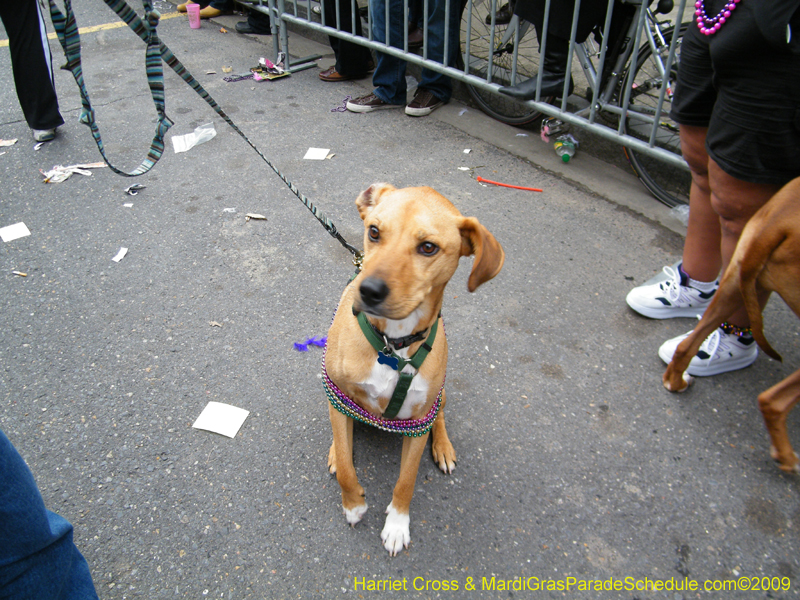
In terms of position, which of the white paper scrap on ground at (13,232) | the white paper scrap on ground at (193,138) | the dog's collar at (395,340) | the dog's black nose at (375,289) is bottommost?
the white paper scrap on ground at (13,232)

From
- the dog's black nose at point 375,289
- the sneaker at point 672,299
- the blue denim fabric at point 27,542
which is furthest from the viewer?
the sneaker at point 672,299

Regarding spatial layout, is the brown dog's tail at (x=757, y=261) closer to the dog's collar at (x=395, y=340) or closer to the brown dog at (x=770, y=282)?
the brown dog at (x=770, y=282)

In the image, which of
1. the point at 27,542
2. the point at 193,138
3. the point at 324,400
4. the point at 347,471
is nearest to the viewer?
the point at 27,542

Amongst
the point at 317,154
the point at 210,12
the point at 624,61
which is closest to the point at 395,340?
the point at 317,154

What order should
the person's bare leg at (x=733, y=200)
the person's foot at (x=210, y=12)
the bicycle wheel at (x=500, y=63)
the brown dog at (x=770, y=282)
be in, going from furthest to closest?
the person's foot at (x=210, y=12) < the bicycle wheel at (x=500, y=63) < the person's bare leg at (x=733, y=200) < the brown dog at (x=770, y=282)

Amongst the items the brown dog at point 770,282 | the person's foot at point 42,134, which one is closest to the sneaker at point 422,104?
the person's foot at point 42,134

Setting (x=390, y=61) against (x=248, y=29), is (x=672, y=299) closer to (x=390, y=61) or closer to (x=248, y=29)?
(x=390, y=61)

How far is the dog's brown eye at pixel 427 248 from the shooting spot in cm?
167

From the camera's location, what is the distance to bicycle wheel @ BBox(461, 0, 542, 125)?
16.1ft

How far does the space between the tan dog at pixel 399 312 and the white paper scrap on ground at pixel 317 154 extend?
8.96ft

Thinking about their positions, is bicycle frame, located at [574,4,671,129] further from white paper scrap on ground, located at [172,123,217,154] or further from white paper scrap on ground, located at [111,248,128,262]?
white paper scrap on ground, located at [111,248,128,262]

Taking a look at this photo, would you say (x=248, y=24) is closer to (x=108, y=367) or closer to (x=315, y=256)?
(x=315, y=256)

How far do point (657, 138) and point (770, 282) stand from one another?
7.54 ft

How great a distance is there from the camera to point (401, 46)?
16.6ft
